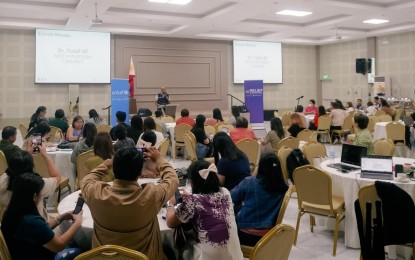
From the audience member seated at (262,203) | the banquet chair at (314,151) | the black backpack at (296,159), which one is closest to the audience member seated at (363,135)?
the banquet chair at (314,151)

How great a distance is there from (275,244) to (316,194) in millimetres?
2154

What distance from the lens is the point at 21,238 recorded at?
245cm

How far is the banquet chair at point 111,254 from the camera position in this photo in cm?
193

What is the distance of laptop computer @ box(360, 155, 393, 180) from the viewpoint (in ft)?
13.8

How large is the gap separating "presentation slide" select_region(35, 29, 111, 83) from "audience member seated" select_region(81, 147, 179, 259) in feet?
41.9

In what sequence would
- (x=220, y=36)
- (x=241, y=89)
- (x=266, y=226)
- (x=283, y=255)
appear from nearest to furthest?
(x=283, y=255)
(x=266, y=226)
(x=220, y=36)
(x=241, y=89)

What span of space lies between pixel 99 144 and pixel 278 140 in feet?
10.3

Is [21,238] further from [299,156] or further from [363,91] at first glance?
[363,91]

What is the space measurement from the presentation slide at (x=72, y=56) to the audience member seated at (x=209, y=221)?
506 inches

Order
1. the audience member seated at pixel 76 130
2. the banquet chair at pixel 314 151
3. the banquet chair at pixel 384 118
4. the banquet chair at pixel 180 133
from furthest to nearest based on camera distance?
the banquet chair at pixel 384 118 → the banquet chair at pixel 180 133 → the audience member seated at pixel 76 130 → the banquet chair at pixel 314 151

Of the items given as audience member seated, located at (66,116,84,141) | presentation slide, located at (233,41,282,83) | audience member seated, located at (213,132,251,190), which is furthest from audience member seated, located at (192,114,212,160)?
presentation slide, located at (233,41,282,83)

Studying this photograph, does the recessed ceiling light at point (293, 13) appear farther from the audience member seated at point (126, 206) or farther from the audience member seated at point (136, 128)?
the audience member seated at point (126, 206)

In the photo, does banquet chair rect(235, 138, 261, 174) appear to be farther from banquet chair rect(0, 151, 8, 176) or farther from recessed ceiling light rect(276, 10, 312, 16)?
recessed ceiling light rect(276, 10, 312, 16)

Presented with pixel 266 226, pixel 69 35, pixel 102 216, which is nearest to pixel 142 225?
pixel 102 216
